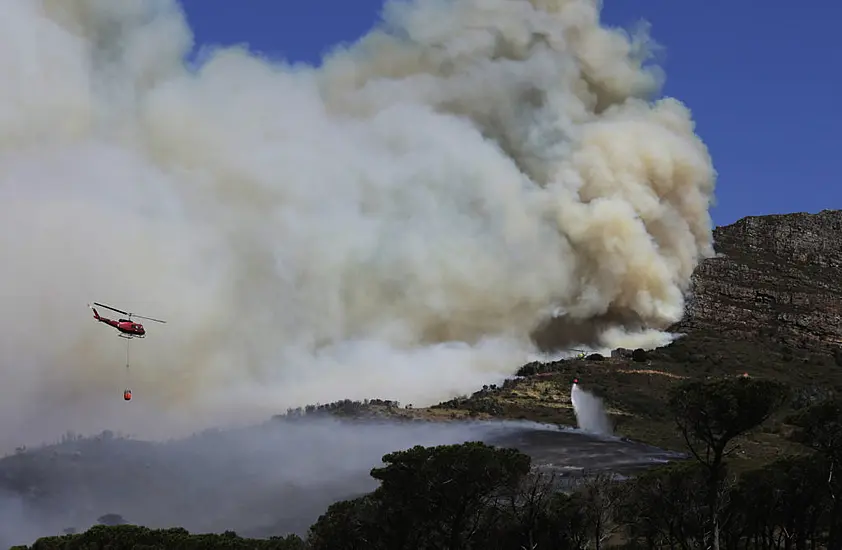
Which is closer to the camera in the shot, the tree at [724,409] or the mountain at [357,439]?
the tree at [724,409]

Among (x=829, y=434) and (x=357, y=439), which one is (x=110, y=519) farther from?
(x=829, y=434)

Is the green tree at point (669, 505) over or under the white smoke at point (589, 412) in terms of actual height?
under

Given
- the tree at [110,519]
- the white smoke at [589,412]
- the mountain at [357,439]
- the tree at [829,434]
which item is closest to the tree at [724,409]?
the tree at [829,434]

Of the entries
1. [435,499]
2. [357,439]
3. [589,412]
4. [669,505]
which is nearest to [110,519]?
[357,439]

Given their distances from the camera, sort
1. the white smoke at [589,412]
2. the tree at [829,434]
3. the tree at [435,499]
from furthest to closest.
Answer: the white smoke at [589,412] < the tree at [435,499] < the tree at [829,434]

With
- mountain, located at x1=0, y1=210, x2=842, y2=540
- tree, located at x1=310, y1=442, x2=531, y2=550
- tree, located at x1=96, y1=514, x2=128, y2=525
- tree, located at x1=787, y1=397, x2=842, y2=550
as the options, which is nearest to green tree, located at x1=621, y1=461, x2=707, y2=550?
tree, located at x1=310, y1=442, x2=531, y2=550

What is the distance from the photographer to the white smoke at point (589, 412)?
15856 centimetres

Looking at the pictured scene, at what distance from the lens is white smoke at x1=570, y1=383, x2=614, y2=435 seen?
15856cm

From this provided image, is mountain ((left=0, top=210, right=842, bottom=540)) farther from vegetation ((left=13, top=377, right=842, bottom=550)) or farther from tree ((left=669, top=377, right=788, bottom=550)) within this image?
tree ((left=669, top=377, right=788, bottom=550))

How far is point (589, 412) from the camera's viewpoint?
539 feet

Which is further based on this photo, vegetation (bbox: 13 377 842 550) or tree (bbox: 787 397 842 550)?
vegetation (bbox: 13 377 842 550)

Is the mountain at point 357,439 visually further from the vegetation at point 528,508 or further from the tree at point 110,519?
the vegetation at point 528,508

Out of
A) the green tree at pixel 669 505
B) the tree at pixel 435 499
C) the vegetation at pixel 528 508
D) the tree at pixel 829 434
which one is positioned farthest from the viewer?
the green tree at pixel 669 505

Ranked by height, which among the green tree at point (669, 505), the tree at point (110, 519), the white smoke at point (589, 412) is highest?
the white smoke at point (589, 412)
